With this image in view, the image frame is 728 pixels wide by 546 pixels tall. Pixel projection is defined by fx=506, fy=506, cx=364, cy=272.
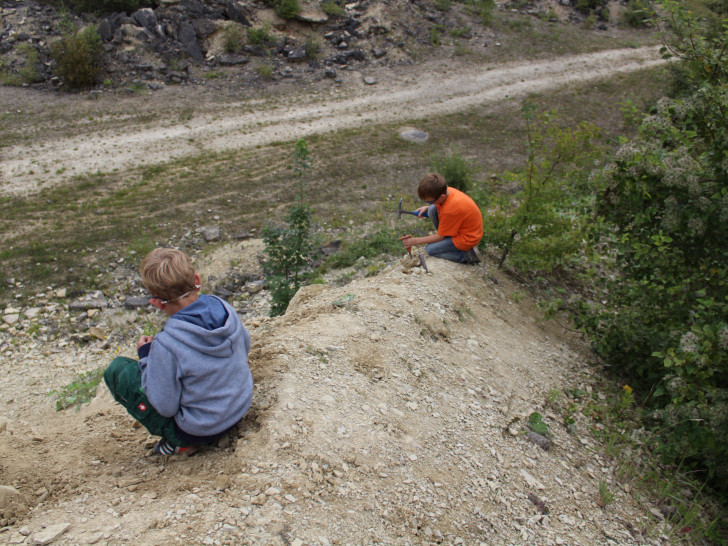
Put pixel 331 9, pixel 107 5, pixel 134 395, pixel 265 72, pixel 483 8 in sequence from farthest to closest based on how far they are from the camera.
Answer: pixel 483 8 < pixel 331 9 < pixel 107 5 < pixel 265 72 < pixel 134 395

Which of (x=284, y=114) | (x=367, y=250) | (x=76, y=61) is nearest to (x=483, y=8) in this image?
(x=284, y=114)

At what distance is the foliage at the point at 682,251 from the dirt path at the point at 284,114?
10722 millimetres

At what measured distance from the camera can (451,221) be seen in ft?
20.0

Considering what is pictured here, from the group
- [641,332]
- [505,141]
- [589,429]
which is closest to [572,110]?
[505,141]

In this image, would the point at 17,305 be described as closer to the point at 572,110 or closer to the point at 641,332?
the point at 641,332

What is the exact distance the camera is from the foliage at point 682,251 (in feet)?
Answer: 12.6

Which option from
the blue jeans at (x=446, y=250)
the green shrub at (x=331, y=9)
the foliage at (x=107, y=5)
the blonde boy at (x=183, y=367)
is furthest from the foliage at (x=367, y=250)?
the foliage at (x=107, y=5)

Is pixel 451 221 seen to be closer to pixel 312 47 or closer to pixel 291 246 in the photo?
pixel 291 246

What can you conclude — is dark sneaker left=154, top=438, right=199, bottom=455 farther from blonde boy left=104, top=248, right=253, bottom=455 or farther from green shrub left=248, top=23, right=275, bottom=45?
green shrub left=248, top=23, right=275, bottom=45

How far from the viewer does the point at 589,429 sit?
4363mm

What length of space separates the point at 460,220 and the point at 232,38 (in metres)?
15.6

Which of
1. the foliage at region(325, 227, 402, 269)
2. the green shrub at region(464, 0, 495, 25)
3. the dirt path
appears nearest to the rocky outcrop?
the dirt path

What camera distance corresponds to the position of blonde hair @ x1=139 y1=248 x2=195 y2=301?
2.86m

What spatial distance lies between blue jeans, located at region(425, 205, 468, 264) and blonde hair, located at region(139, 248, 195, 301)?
158 inches
